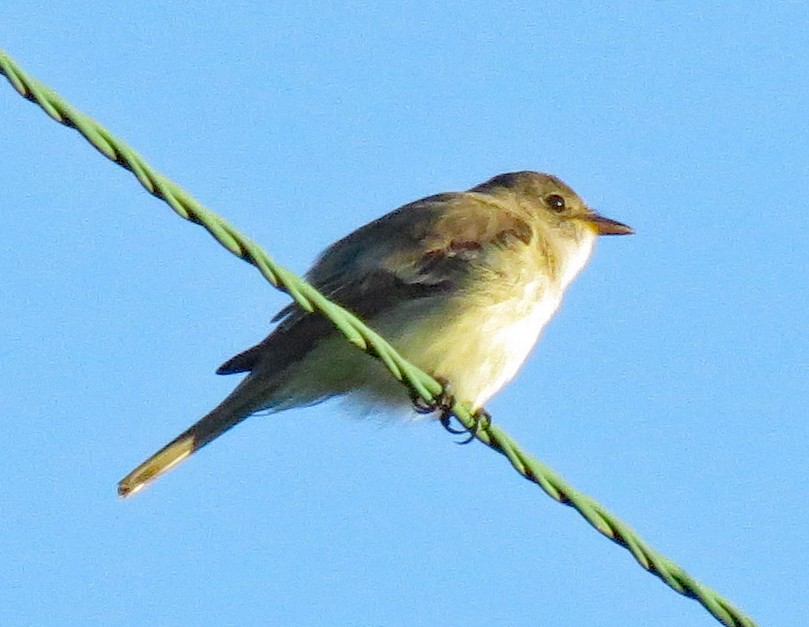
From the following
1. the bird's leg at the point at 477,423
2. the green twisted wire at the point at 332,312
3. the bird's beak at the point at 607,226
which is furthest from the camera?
the bird's beak at the point at 607,226

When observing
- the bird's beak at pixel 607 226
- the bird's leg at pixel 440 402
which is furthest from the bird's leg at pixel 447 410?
the bird's beak at pixel 607 226

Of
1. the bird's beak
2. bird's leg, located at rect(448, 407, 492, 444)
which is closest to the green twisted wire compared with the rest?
bird's leg, located at rect(448, 407, 492, 444)

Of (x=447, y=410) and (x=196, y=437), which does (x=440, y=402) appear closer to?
(x=447, y=410)

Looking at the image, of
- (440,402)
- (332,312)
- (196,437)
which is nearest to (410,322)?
(440,402)

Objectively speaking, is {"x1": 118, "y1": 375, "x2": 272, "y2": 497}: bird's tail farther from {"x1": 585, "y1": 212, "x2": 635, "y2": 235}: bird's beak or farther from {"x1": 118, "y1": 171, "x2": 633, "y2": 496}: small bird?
{"x1": 585, "y1": 212, "x2": 635, "y2": 235}: bird's beak

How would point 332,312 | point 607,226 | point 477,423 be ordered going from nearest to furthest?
point 332,312 < point 477,423 < point 607,226

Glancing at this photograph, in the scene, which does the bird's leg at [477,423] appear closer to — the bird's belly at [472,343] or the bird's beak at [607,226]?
the bird's belly at [472,343]
